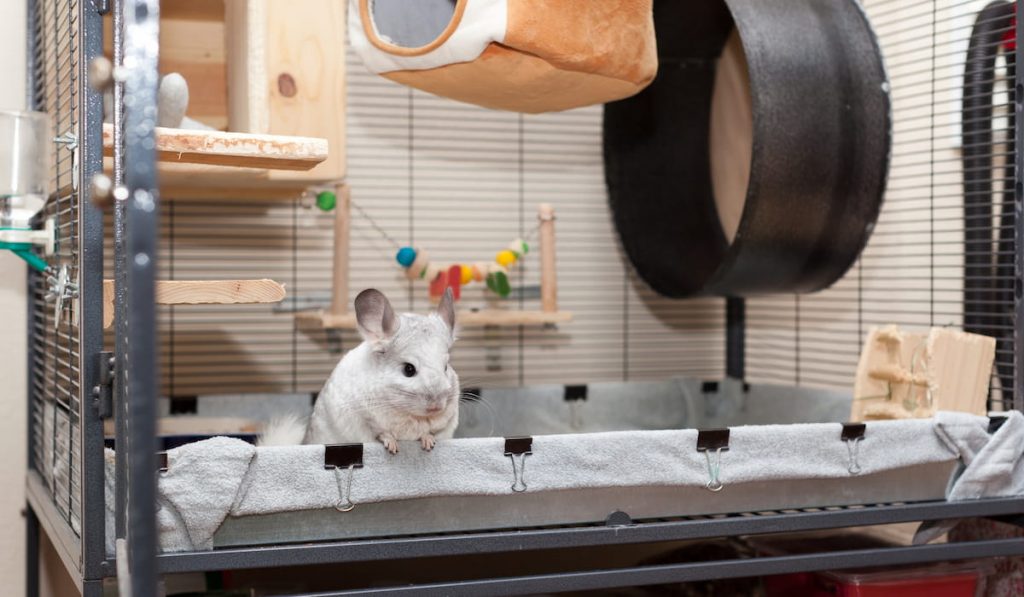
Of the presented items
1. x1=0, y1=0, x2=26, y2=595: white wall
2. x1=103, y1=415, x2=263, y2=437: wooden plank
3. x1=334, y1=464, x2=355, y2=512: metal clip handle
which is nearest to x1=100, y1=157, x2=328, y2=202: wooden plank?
x1=0, y1=0, x2=26, y2=595: white wall

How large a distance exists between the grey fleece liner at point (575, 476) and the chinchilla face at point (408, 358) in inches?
3.1

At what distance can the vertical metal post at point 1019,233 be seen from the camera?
82.3 inches

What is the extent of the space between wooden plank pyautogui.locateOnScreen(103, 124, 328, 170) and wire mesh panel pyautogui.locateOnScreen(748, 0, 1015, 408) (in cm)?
146

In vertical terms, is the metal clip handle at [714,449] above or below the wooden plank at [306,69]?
below

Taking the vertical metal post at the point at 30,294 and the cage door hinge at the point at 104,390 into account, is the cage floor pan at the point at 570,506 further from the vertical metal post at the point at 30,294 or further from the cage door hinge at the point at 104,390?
the vertical metal post at the point at 30,294

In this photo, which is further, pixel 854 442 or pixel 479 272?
pixel 479 272

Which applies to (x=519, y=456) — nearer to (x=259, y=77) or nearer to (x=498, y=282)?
(x=259, y=77)

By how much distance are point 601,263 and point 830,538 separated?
1.22 meters

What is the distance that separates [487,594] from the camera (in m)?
1.65

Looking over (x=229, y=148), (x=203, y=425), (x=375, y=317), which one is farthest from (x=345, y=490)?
(x=203, y=425)

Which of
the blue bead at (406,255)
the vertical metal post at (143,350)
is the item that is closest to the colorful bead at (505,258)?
the blue bead at (406,255)

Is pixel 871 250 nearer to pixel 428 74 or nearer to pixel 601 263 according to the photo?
pixel 601 263

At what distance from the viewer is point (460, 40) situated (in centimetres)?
192

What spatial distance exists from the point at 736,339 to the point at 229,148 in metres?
2.22
